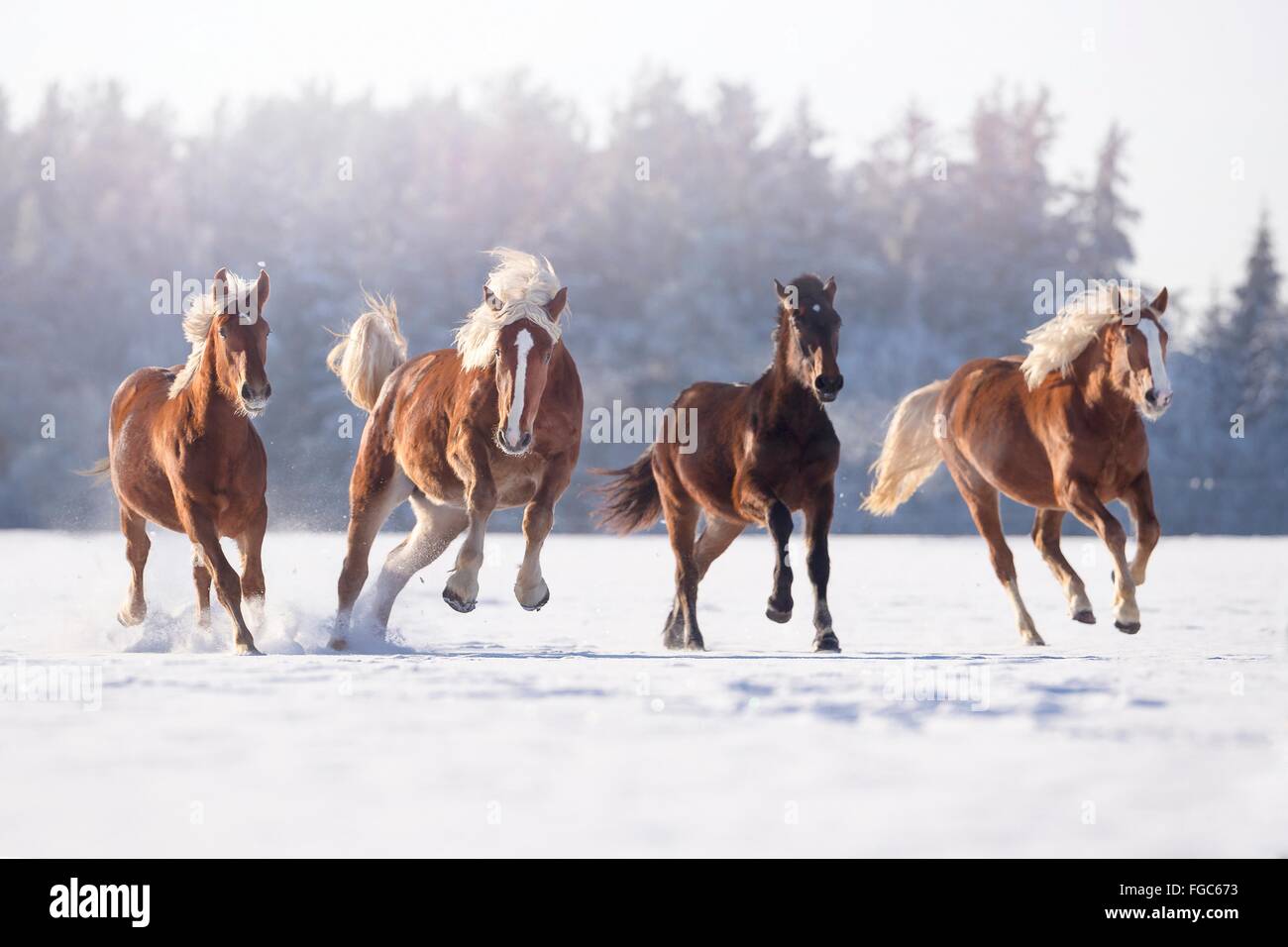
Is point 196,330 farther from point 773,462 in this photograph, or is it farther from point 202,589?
point 773,462

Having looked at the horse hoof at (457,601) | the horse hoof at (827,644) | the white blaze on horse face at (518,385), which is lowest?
the horse hoof at (827,644)

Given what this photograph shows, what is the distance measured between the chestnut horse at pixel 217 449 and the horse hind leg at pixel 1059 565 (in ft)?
14.3

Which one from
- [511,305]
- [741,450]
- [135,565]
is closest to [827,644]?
[741,450]

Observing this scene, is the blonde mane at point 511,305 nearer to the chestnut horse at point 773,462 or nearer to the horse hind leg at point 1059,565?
the chestnut horse at point 773,462

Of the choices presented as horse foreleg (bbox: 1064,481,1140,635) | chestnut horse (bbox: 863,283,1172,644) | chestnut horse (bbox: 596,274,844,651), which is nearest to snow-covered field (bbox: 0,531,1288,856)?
horse foreleg (bbox: 1064,481,1140,635)

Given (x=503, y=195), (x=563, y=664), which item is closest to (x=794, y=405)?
(x=563, y=664)

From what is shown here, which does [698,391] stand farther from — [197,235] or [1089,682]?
[197,235]

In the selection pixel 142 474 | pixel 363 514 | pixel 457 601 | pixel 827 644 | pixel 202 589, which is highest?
pixel 142 474

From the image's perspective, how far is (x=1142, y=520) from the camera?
8.71m

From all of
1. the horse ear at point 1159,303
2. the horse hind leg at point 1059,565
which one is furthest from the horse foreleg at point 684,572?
the horse ear at point 1159,303

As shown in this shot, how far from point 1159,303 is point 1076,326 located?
0.46 m

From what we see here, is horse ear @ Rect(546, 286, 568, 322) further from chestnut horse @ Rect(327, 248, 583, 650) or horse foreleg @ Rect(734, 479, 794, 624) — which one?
horse foreleg @ Rect(734, 479, 794, 624)

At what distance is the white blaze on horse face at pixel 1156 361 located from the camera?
8.48 meters

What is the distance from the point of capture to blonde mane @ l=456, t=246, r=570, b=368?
786cm
